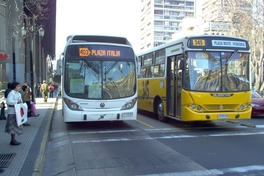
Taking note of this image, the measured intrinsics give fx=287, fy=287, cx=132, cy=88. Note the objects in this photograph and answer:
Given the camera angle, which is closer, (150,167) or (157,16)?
(150,167)

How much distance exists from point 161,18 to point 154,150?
116 m

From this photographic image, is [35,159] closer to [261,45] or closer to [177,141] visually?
[177,141]

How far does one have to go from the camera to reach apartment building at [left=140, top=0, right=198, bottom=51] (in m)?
117

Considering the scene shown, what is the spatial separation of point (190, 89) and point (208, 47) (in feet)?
5.51

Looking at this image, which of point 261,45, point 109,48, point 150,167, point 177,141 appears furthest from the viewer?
point 261,45

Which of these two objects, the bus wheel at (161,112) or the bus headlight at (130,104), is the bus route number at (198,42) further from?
the bus wheel at (161,112)

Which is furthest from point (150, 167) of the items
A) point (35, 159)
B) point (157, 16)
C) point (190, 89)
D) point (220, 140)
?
point (157, 16)

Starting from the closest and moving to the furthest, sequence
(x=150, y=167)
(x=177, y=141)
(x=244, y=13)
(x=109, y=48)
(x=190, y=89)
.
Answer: (x=150, y=167) → (x=177, y=141) → (x=190, y=89) → (x=109, y=48) → (x=244, y=13)

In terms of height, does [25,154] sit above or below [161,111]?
below

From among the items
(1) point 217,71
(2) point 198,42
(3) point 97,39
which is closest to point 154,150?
(1) point 217,71

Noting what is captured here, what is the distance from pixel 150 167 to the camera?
611 centimetres

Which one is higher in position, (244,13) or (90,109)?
(244,13)

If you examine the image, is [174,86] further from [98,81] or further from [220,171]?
[220,171]

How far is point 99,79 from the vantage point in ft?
34.5
